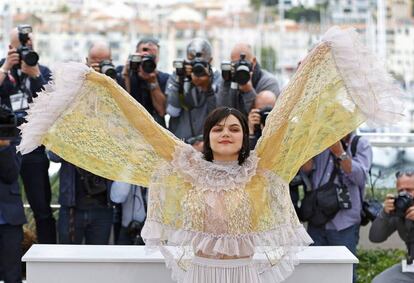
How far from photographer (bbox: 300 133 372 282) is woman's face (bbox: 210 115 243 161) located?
1.82m

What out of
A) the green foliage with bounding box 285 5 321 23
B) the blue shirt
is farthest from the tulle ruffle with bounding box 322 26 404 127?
the green foliage with bounding box 285 5 321 23

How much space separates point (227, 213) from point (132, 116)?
0.66 m

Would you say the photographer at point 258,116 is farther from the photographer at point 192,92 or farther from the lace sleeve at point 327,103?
the lace sleeve at point 327,103

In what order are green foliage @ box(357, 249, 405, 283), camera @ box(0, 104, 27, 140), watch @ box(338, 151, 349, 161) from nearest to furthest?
camera @ box(0, 104, 27, 140) → watch @ box(338, 151, 349, 161) → green foliage @ box(357, 249, 405, 283)

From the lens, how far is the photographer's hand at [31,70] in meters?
6.41

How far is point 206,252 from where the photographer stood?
4.30m

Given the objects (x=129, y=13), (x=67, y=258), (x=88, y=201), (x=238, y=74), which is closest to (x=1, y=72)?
(x=88, y=201)

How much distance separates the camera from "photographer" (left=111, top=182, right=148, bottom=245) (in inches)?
254

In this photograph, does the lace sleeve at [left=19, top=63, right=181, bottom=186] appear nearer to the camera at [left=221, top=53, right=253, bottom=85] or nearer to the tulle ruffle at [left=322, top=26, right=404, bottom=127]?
the tulle ruffle at [left=322, top=26, right=404, bottom=127]

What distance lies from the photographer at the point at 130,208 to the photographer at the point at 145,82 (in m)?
0.57

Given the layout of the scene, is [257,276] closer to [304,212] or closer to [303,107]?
[303,107]

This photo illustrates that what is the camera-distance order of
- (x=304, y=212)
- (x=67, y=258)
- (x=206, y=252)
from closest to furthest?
(x=206, y=252) < (x=67, y=258) < (x=304, y=212)

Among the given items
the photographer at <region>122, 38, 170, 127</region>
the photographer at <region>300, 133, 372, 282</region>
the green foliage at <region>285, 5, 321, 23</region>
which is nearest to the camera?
the photographer at <region>300, 133, 372, 282</region>

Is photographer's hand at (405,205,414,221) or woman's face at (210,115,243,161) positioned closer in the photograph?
woman's face at (210,115,243,161)
